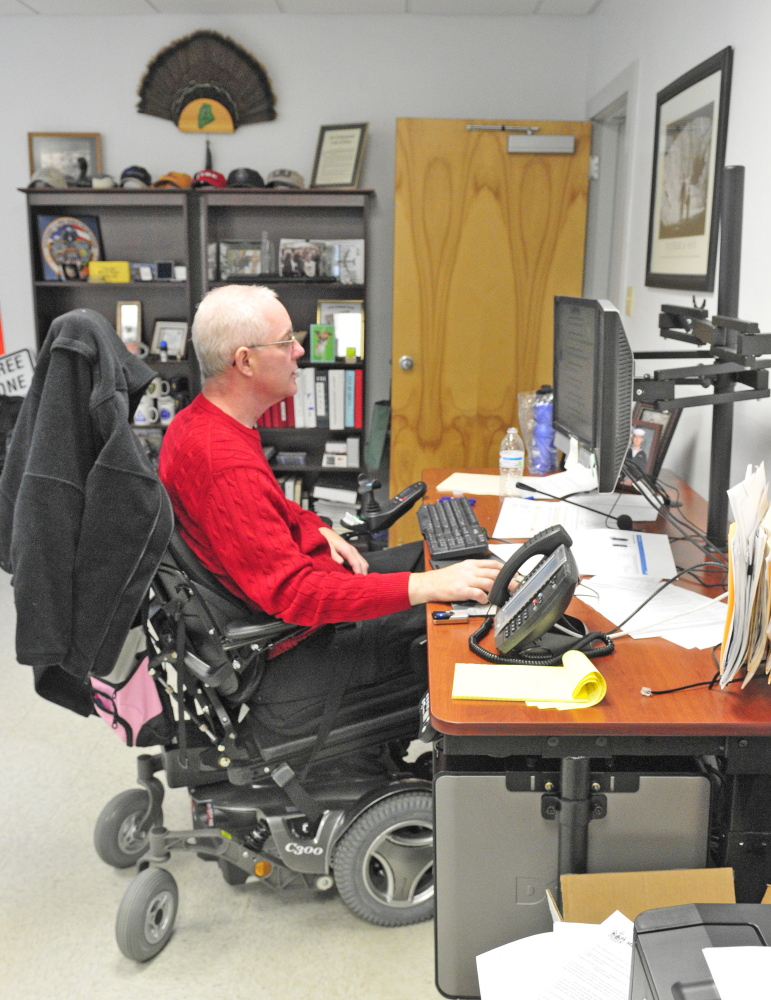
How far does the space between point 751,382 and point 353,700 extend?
105 cm

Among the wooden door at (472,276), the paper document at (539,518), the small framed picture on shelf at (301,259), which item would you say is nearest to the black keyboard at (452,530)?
the paper document at (539,518)

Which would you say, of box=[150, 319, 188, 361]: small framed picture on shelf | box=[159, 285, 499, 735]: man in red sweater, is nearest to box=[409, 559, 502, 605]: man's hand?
box=[159, 285, 499, 735]: man in red sweater

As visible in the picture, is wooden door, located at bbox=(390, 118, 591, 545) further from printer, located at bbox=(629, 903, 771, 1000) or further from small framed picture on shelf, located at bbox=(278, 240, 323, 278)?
printer, located at bbox=(629, 903, 771, 1000)

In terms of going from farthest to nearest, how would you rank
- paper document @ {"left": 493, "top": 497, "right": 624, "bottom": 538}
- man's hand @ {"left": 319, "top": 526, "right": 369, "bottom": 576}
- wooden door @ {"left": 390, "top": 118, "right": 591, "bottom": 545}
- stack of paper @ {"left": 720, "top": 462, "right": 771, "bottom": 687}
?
wooden door @ {"left": 390, "top": 118, "right": 591, "bottom": 545}, man's hand @ {"left": 319, "top": 526, "right": 369, "bottom": 576}, paper document @ {"left": 493, "top": 497, "right": 624, "bottom": 538}, stack of paper @ {"left": 720, "top": 462, "right": 771, "bottom": 687}

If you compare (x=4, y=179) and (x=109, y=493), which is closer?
(x=109, y=493)

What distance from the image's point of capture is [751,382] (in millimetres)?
1759

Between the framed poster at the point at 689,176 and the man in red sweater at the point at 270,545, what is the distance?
1.24 meters

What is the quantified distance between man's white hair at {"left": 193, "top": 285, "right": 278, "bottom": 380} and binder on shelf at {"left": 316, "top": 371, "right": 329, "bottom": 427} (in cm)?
220

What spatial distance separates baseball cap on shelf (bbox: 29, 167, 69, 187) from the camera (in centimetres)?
396

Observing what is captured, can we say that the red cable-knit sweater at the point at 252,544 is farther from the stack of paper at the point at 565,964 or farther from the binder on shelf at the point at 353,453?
the binder on shelf at the point at 353,453

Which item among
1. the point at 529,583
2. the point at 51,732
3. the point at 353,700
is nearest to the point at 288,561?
the point at 353,700

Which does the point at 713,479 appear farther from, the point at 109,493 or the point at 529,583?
the point at 109,493

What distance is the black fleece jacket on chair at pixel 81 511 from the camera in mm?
1417

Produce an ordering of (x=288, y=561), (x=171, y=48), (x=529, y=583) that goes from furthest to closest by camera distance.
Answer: (x=171, y=48), (x=288, y=561), (x=529, y=583)
